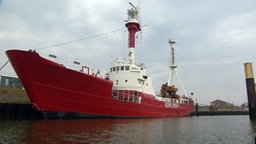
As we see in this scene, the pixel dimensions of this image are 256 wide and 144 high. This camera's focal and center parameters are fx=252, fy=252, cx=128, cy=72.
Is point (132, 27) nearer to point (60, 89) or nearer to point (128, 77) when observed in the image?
point (128, 77)

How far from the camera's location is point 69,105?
22812 millimetres

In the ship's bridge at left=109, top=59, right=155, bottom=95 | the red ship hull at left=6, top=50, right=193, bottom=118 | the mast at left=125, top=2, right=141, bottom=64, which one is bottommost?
the red ship hull at left=6, top=50, right=193, bottom=118

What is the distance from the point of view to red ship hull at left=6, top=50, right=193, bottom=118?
830 inches

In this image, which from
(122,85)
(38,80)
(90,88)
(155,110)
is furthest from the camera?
(155,110)

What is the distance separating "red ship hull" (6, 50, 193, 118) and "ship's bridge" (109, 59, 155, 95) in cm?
545

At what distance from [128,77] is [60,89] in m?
11.6

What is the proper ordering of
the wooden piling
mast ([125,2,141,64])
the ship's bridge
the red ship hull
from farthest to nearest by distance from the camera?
mast ([125,2,141,64])
the ship's bridge
the wooden piling
the red ship hull

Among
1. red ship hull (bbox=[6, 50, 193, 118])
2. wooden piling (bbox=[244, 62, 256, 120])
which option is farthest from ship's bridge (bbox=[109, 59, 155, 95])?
wooden piling (bbox=[244, 62, 256, 120])

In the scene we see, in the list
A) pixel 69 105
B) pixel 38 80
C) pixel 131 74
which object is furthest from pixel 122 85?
pixel 38 80

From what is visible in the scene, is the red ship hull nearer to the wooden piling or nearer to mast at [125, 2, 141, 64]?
mast at [125, 2, 141, 64]

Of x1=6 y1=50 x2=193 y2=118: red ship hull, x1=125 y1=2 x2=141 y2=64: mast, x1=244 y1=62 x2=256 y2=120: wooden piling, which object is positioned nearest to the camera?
x1=6 y1=50 x2=193 y2=118: red ship hull

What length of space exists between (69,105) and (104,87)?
13.2 ft

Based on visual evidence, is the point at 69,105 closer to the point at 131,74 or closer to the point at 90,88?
the point at 90,88

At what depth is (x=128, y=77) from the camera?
Answer: 32.0m
